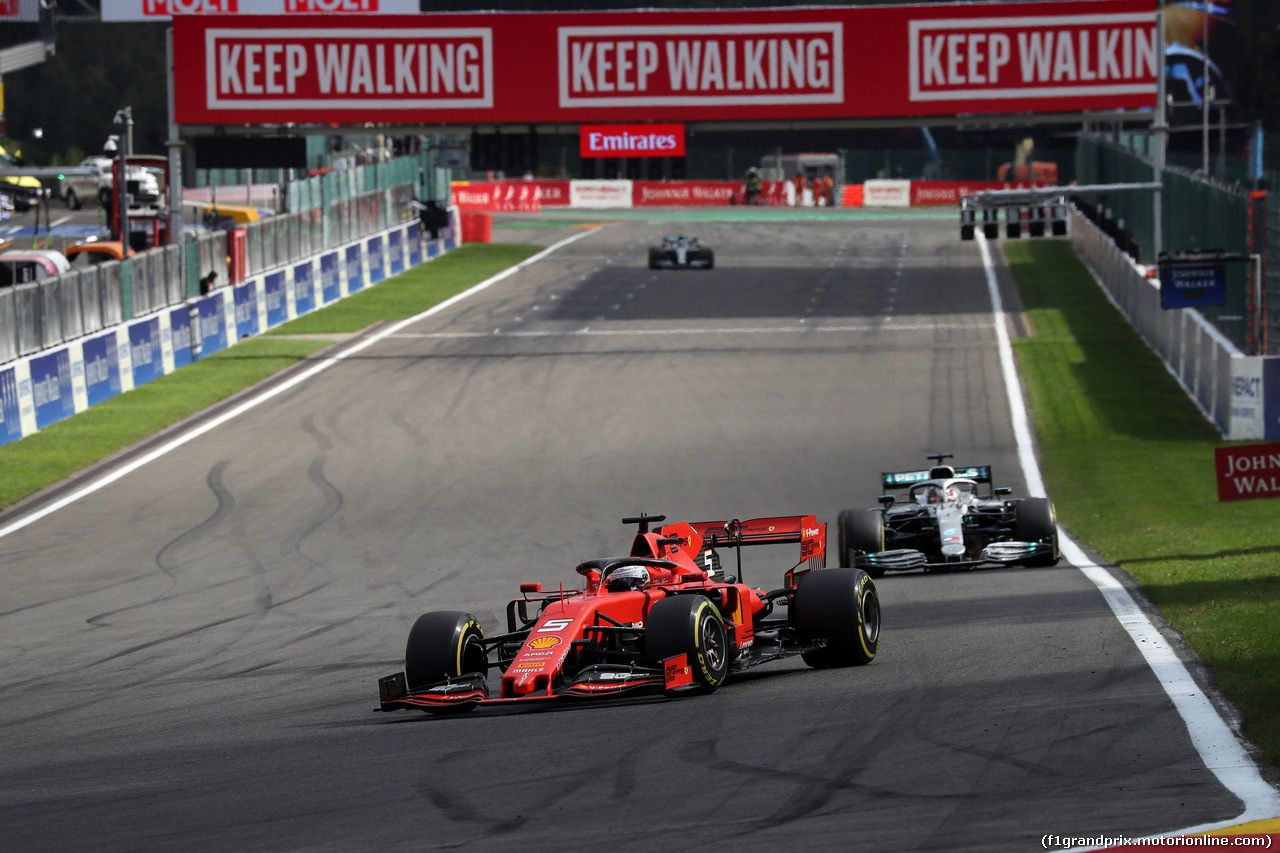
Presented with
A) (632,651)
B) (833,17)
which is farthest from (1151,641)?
(833,17)

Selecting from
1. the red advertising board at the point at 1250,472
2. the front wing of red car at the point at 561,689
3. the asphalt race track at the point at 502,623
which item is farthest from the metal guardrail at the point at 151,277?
the red advertising board at the point at 1250,472

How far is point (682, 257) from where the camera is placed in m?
53.9

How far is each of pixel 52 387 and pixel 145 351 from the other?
199 inches

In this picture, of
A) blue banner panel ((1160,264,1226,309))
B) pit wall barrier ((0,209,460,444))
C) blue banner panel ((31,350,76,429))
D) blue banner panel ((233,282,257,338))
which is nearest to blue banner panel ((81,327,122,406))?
pit wall barrier ((0,209,460,444))

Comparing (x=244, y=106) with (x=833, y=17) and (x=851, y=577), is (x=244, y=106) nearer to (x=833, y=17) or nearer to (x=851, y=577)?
(x=833, y=17)

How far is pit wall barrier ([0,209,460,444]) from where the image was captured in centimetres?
2814

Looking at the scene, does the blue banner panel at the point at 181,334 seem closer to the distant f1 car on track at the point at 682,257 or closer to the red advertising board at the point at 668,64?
the red advertising board at the point at 668,64

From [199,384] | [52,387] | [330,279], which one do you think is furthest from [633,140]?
[330,279]

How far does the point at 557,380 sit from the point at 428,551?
47.1ft

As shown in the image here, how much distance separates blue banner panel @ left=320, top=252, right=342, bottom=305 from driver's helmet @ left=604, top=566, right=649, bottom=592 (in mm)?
36097

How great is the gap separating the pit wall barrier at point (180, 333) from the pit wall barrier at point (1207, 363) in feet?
63.1

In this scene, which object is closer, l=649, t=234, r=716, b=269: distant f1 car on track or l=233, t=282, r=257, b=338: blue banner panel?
l=233, t=282, r=257, b=338: blue banner panel

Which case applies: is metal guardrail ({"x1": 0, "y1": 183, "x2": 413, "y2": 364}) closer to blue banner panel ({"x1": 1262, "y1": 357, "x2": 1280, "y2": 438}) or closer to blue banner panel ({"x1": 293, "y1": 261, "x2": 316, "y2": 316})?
blue banner panel ({"x1": 293, "y1": 261, "x2": 316, "y2": 316})

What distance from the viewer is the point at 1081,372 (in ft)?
111
